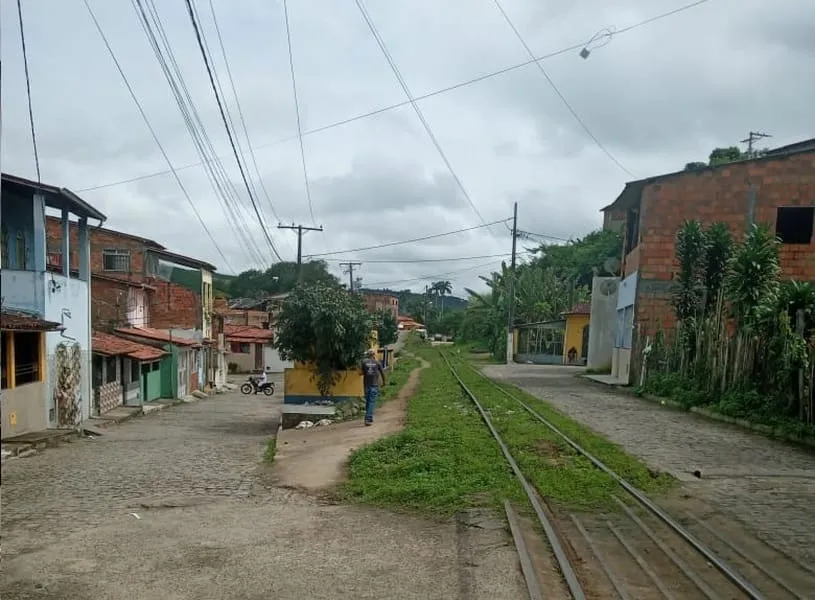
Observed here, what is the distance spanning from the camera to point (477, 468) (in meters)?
10.2

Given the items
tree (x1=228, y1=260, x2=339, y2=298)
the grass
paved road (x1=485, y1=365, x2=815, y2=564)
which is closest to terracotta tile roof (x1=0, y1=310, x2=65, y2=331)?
the grass

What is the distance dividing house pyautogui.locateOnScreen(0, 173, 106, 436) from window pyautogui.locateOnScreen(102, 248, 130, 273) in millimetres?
15404

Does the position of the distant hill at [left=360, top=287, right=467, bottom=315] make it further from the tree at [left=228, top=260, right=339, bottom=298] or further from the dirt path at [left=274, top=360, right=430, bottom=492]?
the dirt path at [left=274, top=360, right=430, bottom=492]

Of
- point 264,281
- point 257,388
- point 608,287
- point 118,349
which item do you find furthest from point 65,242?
point 264,281

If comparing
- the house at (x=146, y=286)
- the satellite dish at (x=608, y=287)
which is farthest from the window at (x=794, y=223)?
the house at (x=146, y=286)

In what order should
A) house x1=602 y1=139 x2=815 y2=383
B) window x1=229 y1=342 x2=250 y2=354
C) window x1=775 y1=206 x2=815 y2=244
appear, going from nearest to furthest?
house x1=602 y1=139 x2=815 y2=383 → window x1=775 y1=206 x2=815 y2=244 → window x1=229 y1=342 x2=250 y2=354

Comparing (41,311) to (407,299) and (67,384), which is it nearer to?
(67,384)

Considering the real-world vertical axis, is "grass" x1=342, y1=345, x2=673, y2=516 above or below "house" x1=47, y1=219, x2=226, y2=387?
below

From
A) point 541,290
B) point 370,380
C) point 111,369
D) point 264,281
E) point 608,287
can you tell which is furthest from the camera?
point 264,281

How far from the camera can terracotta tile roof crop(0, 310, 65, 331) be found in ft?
51.8

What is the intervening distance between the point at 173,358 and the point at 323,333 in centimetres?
1928

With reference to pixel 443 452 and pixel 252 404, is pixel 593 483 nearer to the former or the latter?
pixel 443 452

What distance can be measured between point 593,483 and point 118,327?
2884 cm

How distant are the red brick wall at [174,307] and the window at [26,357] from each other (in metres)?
21.3
